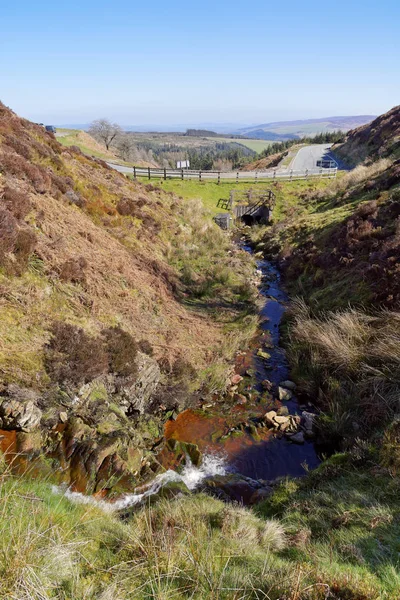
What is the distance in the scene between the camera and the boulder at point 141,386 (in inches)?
359

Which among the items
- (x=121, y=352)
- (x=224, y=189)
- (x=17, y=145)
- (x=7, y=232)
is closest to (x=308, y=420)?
(x=121, y=352)

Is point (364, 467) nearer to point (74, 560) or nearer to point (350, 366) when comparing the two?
point (350, 366)

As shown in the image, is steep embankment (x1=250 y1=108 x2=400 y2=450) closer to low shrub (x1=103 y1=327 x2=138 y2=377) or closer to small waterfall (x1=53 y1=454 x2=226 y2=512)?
small waterfall (x1=53 y1=454 x2=226 y2=512)

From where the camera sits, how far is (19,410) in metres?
6.59

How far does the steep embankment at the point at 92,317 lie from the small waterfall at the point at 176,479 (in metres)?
0.51

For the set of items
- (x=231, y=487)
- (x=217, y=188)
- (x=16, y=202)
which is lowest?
(x=231, y=487)

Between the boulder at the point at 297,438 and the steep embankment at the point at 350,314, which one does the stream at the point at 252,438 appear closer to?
the boulder at the point at 297,438

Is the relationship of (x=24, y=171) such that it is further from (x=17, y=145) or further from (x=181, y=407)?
(x=181, y=407)

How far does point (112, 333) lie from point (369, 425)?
739cm

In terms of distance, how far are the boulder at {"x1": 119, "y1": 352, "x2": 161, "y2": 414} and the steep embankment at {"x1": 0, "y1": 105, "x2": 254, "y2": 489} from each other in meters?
0.03

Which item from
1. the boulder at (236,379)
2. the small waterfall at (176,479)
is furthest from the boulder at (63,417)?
the boulder at (236,379)

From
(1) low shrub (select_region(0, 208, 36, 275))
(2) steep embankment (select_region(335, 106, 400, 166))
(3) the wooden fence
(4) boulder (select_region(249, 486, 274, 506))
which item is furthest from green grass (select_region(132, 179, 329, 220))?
(4) boulder (select_region(249, 486, 274, 506))

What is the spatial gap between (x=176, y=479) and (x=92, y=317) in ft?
17.1

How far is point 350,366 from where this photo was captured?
31.5 ft
